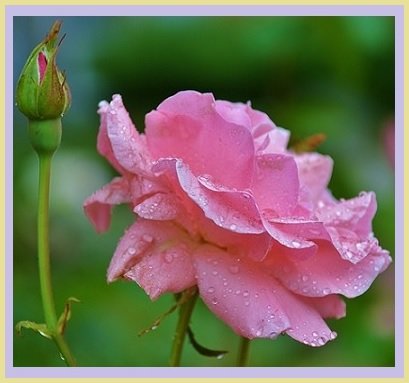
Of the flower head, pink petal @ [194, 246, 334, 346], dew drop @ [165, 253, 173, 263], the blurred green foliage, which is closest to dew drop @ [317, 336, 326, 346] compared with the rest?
pink petal @ [194, 246, 334, 346]

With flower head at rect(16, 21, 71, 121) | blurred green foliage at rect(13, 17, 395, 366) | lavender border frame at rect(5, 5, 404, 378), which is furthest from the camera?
blurred green foliage at rect(13, 17, 395, 366)

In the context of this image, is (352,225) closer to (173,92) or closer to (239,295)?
(239,295)

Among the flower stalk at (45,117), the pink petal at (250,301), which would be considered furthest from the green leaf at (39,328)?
the pink petal at (250,301)

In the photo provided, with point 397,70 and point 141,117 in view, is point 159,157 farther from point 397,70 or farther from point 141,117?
point 141,117

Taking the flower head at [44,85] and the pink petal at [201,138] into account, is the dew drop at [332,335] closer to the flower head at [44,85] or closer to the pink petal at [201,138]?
the pink petal at [201,138]

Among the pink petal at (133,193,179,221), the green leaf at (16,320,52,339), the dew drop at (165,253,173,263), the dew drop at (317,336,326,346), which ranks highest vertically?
the pink petal at (133,193,179,221)

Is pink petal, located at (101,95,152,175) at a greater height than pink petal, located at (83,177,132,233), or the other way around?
pink petal, located at (101,95,152,175)

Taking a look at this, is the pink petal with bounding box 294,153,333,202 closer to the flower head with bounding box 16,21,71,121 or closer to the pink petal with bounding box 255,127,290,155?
the pink petal with bounding box 255,127,290,155
